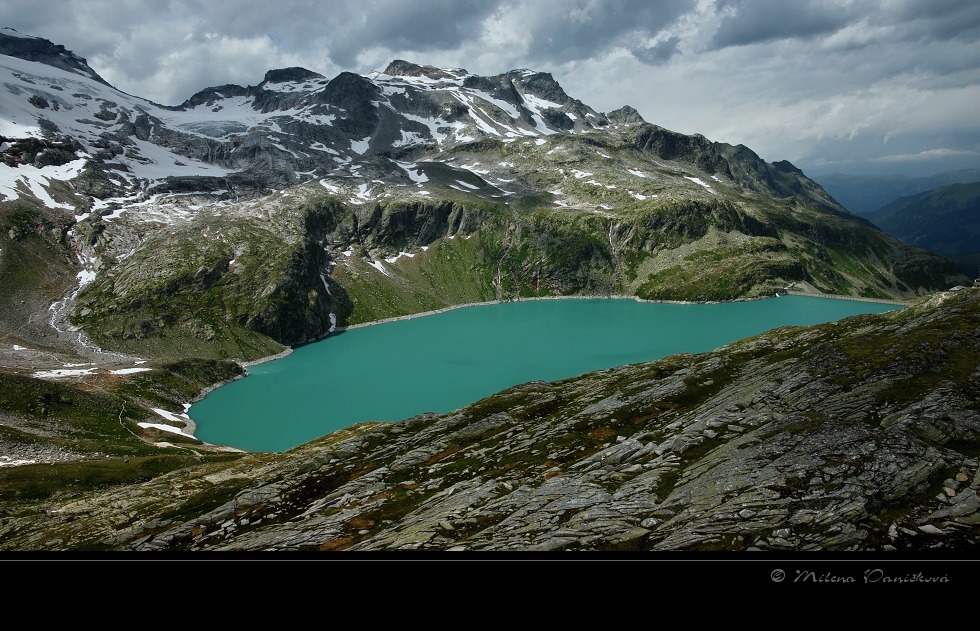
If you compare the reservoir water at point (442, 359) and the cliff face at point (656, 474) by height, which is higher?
the cliff face at point (656, 474)

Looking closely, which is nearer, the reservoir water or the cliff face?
the cliff face

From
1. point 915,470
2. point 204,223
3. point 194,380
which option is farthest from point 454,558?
point 204,223

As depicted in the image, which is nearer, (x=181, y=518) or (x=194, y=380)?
(x=181, y=518)

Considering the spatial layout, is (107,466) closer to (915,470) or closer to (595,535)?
(595,535)

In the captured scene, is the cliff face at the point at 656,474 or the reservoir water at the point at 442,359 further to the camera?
the reservoir water at the point at 442,359

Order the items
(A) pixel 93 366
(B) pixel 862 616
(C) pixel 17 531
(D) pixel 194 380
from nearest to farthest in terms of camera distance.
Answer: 1. (B) pixel 862 616
2. (C) pixel 17 531
3. (A) pixel 93 366
4. (D) pixel 194 380
